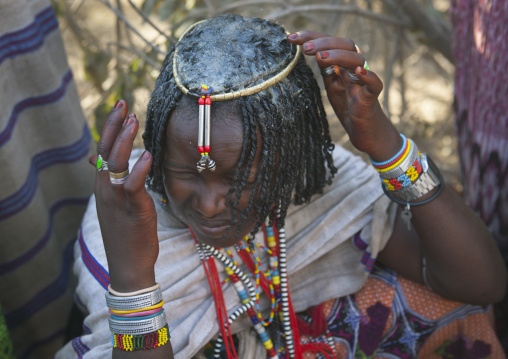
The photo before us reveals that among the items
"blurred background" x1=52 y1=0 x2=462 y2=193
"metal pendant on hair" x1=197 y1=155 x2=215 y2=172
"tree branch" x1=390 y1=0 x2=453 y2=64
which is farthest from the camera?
"tree branch" x1=390 y1=0 x2=453 y2=64

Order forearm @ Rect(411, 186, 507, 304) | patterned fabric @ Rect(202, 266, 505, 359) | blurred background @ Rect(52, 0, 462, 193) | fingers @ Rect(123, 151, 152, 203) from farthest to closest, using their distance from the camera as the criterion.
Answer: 1. blurred background @ Rect(52, 0, 462, 193)
2. patterned fabric @ Rect(202, 266, 505, 359)
3. forearm @ Rect(411, 186, 507, 304)
4. fingers @ Rect(123, 151, 152, 203)

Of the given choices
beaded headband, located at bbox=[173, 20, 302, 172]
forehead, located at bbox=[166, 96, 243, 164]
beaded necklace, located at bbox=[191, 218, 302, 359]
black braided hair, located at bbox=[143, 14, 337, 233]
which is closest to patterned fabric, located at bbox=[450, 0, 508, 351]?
black braided hair, located at bbox=[143, 14, 337, 233]

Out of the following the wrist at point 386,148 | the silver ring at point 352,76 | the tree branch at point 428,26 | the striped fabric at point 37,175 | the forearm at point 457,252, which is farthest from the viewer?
the tree branch at point 428,26

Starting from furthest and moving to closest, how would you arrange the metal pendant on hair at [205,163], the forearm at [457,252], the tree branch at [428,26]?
the tree branch at [428,26], the forearm at [457,252], the metal pendant on hair at [205,163]

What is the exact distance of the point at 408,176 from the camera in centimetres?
164

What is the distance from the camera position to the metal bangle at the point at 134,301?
1.44m

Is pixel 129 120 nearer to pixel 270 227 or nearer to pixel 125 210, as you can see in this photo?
pixel 125 210

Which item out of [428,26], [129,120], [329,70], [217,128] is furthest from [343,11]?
[129,120]

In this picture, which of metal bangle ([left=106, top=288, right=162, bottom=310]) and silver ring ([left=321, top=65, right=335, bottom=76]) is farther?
silver ring ([left=321, top=65, right=335, bottom=76])

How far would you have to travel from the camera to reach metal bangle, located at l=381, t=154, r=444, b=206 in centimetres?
166

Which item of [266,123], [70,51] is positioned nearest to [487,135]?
[266,123]

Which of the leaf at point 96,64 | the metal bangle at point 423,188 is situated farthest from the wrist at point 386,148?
the leaf at point 96,64

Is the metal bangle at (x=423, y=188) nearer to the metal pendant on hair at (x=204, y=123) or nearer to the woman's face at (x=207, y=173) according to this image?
the woman's face at (x=207, y=173)

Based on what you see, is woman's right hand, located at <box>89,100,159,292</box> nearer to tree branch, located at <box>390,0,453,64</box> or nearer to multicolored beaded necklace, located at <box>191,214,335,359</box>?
multicolored beaded necklace, located at <box>191,214,335,359</box>
